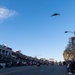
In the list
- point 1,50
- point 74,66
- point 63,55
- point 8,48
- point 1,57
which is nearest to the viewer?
point 74,66

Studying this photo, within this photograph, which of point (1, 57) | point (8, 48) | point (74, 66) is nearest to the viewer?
point (74, 66)

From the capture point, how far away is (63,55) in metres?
178

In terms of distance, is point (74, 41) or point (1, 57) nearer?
point (74, 41)

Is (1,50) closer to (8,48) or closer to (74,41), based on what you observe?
(8,48)

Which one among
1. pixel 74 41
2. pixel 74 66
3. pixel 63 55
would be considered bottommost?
pixel 74 66

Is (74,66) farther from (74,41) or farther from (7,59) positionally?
(7,59)

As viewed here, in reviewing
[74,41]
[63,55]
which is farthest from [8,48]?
[74,41]

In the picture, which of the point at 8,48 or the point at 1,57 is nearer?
the point at 1,57

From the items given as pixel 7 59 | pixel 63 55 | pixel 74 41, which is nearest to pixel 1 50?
pixel 7 59

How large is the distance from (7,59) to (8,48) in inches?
778

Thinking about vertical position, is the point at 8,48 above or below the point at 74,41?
above

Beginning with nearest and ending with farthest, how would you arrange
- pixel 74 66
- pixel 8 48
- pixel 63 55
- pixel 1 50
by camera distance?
pixel 74 66 → pixel 1 50 → pixel 8 48 → pixel 63 55

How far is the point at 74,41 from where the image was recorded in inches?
1679

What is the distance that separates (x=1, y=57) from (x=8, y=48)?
26.2 meters
